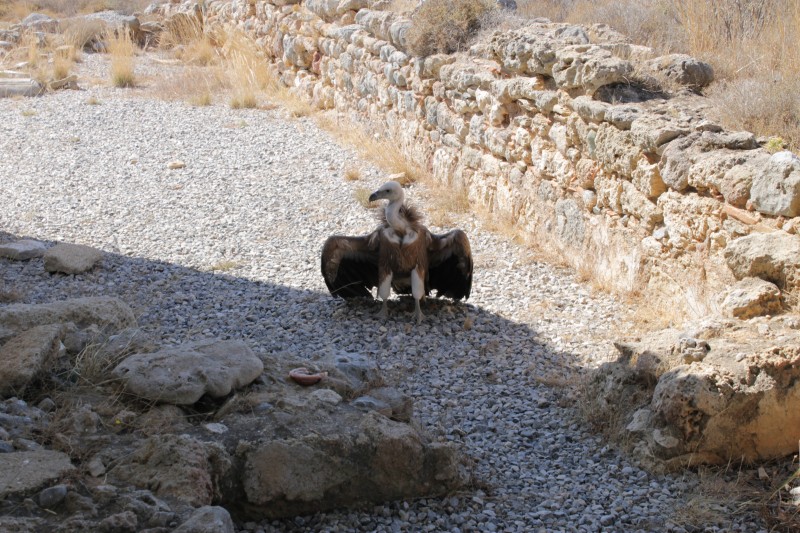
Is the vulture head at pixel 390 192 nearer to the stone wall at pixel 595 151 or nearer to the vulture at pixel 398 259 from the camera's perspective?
the vulture at pixel 398 259

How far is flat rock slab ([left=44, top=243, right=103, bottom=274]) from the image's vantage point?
6996 millimetres

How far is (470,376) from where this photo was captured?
17.0ft

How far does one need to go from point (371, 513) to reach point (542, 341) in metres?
2.60

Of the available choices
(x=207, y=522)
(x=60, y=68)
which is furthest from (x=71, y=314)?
(x=60, y=68)

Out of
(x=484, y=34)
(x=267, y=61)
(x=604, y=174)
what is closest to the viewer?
(x=604, y=174)

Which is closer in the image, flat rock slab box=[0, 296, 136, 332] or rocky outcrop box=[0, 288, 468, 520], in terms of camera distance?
rocky outcrop box=[0, 288, 468, 520]

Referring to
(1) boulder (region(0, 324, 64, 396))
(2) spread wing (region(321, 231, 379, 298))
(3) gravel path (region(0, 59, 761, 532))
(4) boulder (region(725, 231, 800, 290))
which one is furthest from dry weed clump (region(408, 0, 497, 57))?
(1) boulder (region(0, 324, 64, 396))

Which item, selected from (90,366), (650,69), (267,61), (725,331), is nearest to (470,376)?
(725,331)

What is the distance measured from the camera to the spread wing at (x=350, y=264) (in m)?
6.13

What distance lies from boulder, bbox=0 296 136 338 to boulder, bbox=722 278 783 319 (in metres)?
3.53

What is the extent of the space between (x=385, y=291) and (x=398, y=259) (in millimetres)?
302

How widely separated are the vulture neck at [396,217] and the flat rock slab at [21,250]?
3.54 metres

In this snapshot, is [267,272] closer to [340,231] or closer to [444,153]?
[340,231]

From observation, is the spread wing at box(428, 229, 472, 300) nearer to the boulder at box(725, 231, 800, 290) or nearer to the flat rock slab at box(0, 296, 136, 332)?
the boulder at box(725, 231, 800, 290)
